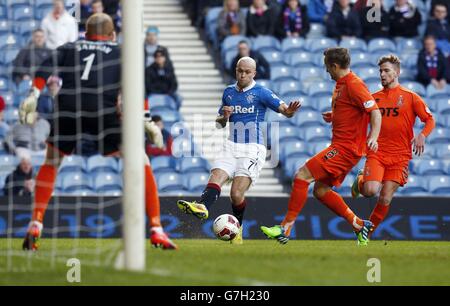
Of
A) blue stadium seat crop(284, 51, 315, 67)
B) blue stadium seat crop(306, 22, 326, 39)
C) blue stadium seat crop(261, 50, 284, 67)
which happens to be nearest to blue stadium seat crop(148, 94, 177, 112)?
blue stadium seat crop(261, 50, 284, 67)

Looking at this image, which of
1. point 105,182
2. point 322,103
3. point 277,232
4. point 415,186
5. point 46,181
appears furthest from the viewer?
point 322,103

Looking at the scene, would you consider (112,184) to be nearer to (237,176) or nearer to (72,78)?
(237,176)

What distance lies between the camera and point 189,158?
18.8m

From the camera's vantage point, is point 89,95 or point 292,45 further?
point 292,45

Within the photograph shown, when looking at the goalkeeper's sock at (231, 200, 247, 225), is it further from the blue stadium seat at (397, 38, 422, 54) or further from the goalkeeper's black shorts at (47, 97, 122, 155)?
the blue stadium seat at (397, 38, 422, 54)

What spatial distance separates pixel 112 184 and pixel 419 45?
725 cm

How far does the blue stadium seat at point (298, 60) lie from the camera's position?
21188mm

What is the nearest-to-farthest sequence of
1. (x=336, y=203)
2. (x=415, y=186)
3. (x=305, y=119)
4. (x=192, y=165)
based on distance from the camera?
(x=336, y=203) → (x=192, y=165) → (x=415, y=186) → (x=305, y=119)

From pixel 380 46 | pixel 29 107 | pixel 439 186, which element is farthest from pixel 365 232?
pixel 380 46

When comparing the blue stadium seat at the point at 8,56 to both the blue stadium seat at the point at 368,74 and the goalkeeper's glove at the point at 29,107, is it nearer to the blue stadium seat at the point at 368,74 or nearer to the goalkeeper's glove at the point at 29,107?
the blue stadium seat at the point at 368,74

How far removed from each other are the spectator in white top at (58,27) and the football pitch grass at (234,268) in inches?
323

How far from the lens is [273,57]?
21125 millimetres

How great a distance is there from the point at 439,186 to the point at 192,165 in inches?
160

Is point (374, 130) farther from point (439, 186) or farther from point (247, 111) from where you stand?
point (439, 186)
